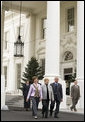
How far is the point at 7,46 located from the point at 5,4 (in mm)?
7920

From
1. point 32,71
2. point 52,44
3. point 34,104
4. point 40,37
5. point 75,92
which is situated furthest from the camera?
point 40,37

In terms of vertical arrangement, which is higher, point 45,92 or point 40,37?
point 40,37

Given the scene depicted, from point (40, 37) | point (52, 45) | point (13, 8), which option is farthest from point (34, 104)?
point (13, 8)

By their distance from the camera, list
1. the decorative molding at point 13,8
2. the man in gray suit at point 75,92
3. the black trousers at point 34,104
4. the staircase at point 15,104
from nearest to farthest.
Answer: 1. the black trousers at point 34,104
2. the man in gray suit at point 75,92
3. the staircase at point 15,104
4. the decorative molding at point 13,8

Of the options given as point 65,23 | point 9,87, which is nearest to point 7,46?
point 9,87

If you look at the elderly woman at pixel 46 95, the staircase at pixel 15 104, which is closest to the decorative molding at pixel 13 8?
the staircase at pixel 15 104

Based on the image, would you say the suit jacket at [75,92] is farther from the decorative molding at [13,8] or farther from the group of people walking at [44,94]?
the decorative molding at [13,8]

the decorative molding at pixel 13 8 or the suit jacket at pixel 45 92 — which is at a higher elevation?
the decorative molding at pixel 13 8

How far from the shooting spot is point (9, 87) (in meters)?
34.2

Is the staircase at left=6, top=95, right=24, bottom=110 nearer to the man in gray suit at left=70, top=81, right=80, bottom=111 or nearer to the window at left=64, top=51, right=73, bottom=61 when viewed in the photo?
the man in gray suit at left=70, top=81, right=80, bottom=111

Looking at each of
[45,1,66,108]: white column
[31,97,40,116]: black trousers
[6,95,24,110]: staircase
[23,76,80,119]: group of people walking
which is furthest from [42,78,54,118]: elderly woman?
[6,95,24,110]: staircase

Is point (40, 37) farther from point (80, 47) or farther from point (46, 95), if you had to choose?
point (46, 95)

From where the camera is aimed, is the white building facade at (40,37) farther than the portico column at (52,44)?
Yes

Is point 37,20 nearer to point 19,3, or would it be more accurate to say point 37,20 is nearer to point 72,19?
point 19,3
